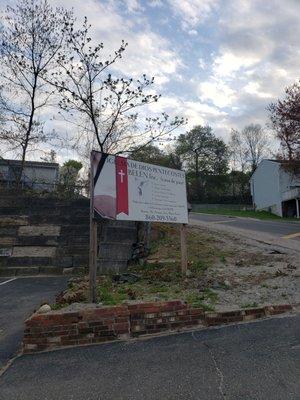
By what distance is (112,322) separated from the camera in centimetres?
554

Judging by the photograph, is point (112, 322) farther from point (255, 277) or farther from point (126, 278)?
point (255, 277)

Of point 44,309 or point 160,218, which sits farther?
point 160,218

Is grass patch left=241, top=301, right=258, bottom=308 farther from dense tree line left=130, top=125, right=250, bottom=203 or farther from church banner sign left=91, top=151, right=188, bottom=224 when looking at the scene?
dense tree line left=130, top=125, right=250, bottom=203

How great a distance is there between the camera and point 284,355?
4.79 m

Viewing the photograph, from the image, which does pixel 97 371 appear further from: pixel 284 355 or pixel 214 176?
pixel 214 176

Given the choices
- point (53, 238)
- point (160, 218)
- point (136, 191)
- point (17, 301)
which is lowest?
point (17, 301)

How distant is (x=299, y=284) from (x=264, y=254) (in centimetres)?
342

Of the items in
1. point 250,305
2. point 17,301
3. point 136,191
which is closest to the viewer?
point 250,305

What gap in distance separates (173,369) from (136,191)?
12.2 ft

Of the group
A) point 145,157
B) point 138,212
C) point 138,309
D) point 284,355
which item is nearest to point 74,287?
point 138,212

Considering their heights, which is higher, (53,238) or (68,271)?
(53,238)

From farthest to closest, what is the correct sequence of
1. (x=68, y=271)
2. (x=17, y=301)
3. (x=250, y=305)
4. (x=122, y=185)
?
(x=68, y=271) → (x=17, y=301) → (x=122, y=185) → (x=250, y=305)

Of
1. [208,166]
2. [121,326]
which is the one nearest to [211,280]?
[121,326]

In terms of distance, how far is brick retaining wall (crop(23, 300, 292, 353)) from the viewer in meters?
5.32
